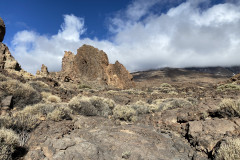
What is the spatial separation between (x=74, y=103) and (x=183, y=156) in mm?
5482

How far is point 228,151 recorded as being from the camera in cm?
336

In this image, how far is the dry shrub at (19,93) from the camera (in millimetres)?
7480

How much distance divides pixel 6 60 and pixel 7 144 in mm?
16183

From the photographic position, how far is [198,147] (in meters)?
4.49

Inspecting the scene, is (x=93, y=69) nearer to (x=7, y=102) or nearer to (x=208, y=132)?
(x=7, y=102)

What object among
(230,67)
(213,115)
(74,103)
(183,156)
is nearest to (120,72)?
(74,103)

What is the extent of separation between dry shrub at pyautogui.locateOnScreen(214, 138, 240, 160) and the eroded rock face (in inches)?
721

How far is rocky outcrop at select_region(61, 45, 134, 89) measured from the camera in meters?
26.1

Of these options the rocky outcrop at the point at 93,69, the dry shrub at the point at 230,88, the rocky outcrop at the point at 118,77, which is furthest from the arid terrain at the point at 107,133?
the rocky outcrop at the point at 118,77

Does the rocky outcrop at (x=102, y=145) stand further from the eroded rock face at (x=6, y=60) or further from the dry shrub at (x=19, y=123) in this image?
the eroded rock face at (x=6, y=60)

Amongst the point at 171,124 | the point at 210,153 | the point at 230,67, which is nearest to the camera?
the point at 210,153

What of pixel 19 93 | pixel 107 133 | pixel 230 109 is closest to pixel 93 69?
pixel 19 93

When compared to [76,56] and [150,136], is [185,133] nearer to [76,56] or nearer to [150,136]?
[150,136]

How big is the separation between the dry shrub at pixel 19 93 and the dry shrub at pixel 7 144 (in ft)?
13.4
